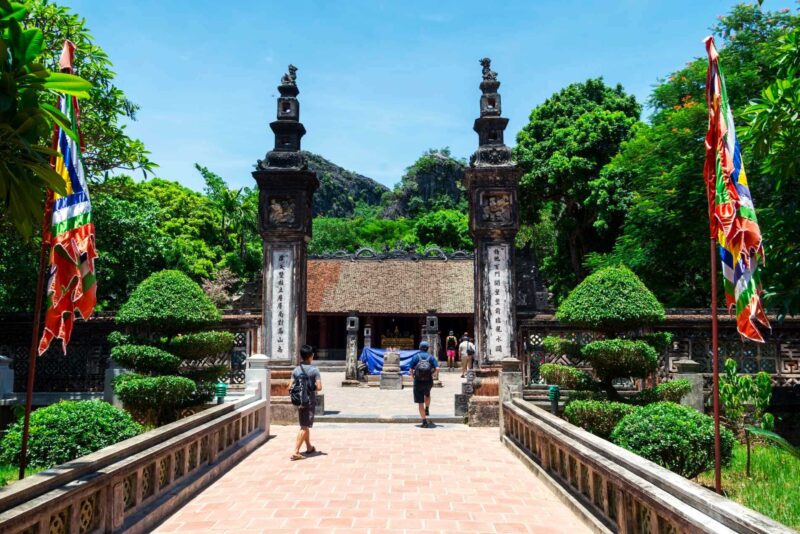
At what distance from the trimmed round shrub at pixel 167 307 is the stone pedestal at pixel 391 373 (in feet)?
39.2

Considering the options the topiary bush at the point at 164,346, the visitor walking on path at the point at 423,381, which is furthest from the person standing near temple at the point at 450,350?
the topiary bush at the point at 164,346

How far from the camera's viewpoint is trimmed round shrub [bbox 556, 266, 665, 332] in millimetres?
7879

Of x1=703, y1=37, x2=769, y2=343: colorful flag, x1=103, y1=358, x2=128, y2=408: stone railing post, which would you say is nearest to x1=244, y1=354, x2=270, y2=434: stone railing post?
x1=103, y1=358, x2=128, y2=408: stone railing post

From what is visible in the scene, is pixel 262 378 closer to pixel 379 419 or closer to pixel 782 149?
pixel 379 419

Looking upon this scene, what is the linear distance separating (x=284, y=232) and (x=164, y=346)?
4.00m

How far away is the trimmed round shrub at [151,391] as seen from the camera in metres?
8.29

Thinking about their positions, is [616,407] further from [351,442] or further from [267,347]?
[267,347]

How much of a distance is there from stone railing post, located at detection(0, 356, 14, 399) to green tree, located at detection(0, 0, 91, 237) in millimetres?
10413

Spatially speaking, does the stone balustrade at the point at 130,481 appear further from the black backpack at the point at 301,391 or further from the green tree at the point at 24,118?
the green tree at the point at 24,118

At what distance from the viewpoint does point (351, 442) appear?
9.53m

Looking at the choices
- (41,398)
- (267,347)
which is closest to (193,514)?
(267,347)

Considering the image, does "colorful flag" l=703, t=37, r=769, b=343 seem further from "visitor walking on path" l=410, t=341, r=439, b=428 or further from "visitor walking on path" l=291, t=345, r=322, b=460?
"visitor walking on path" l=410, t=341, r=439, b=428

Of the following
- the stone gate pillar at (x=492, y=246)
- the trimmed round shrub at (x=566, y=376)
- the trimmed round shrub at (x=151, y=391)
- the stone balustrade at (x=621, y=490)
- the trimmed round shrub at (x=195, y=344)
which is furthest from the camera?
the stone gate pillar at (x=492, y=246)

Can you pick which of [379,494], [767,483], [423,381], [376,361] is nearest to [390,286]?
[376,361]
